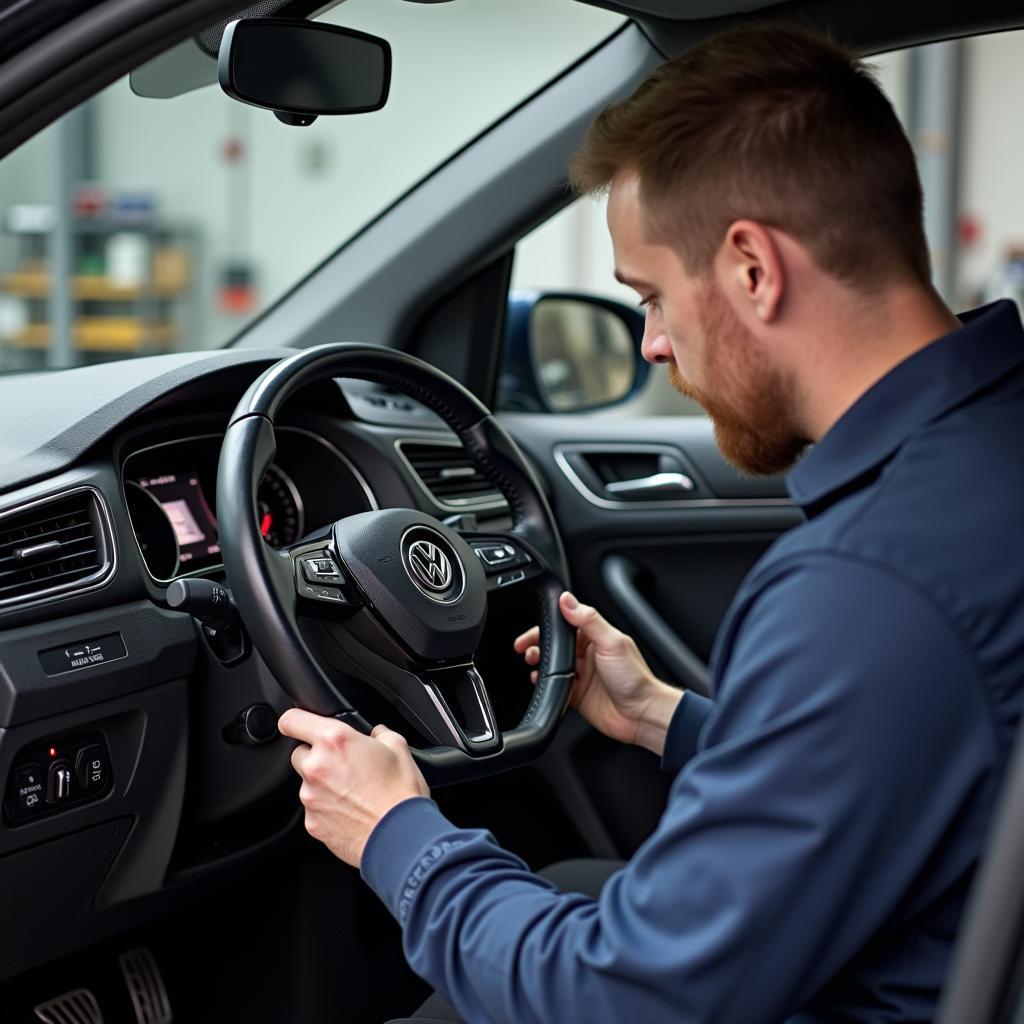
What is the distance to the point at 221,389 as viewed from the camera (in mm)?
1885

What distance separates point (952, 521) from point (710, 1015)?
369mm

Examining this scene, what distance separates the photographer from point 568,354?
289 centimetres

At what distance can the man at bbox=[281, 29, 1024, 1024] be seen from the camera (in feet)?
3.09

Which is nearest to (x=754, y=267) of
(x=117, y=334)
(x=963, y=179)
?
(x=963, y=179)

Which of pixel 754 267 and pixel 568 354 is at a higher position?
pixel 754 267

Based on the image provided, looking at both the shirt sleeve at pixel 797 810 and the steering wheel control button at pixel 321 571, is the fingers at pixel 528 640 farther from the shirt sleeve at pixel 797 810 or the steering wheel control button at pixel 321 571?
the shirt sleeve at pixel 797 810

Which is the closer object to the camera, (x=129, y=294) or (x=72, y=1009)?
(x=72, y=1009)

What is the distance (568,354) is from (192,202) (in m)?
7.39

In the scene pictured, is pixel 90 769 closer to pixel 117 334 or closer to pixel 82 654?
pixel 82 654

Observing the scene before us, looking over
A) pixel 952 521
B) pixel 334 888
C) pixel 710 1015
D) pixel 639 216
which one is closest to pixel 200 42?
pixel 639 216

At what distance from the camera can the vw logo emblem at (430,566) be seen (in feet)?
5.29

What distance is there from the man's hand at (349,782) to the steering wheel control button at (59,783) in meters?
0.46

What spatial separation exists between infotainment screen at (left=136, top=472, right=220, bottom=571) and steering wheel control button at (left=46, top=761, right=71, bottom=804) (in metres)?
0.31

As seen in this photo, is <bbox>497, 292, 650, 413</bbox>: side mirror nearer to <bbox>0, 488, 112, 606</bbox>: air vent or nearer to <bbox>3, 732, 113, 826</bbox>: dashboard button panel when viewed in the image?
<bbox>0, 488, 112, 606</bbox>: air vent
